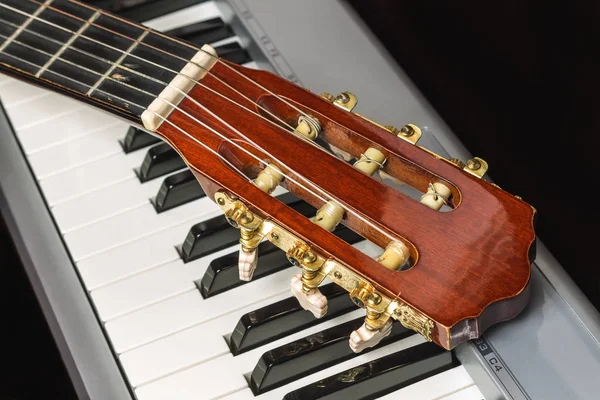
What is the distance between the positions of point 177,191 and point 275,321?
0.78 feet

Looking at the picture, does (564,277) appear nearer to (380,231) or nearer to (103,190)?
(380,231)

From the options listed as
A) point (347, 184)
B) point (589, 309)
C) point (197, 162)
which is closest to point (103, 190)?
point (197, 162)

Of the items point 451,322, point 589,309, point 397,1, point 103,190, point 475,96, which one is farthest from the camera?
point 397,1

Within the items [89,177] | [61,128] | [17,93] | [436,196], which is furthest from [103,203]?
[436,196]

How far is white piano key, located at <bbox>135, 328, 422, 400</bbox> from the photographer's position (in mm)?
999

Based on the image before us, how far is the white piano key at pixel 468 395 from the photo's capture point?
979 millimetres

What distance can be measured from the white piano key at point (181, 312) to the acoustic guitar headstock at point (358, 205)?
94 mm

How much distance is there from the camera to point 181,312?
107 cm

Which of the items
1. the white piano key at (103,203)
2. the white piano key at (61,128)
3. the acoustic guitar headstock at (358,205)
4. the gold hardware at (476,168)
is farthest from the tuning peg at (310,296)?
the white piano key at (61,128)

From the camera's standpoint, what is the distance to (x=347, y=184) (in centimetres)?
97

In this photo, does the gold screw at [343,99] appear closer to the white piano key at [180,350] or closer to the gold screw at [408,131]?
the gold screw at [408,131]

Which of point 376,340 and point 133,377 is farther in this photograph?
point 133,377

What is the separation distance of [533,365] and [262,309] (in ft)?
1.01

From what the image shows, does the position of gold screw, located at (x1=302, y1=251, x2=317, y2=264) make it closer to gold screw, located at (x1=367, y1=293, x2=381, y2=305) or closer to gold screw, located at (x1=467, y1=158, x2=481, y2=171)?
gold screw, located at (x1=367, y1=293, x2=381, y2=305)
